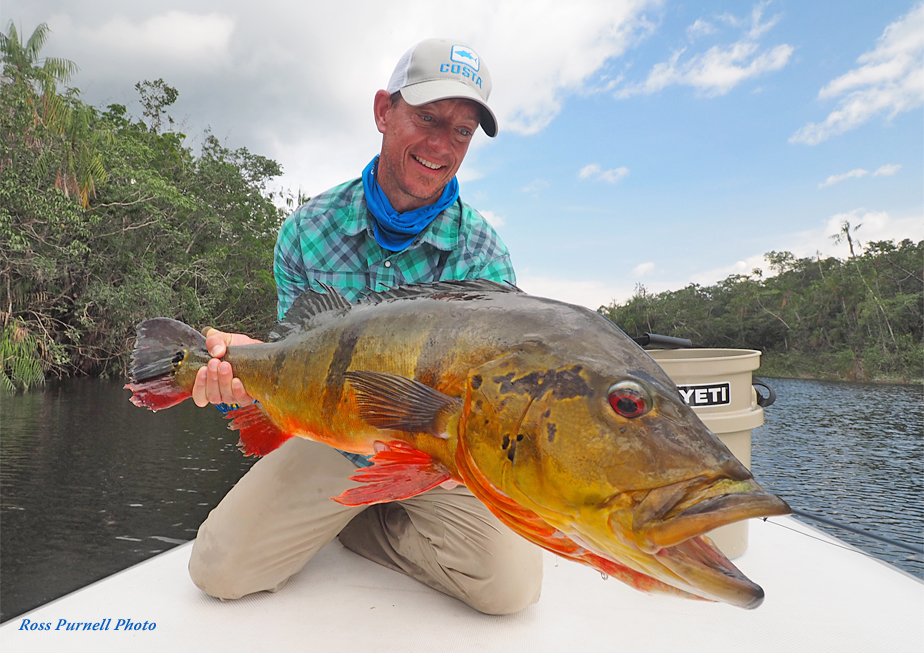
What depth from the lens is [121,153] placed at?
78.5ft

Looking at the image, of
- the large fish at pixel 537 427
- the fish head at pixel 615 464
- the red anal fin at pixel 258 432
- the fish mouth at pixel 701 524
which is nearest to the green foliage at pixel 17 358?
the red anal fin at pixel 258 432

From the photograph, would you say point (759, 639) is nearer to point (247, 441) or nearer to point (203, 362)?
point (247, 441)

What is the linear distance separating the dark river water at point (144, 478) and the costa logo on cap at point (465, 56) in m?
6.55

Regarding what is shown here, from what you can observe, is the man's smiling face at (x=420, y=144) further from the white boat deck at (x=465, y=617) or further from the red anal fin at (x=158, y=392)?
the white boat deck at (x=465, y=617)

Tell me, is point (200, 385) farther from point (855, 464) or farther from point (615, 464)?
point (855, 464)

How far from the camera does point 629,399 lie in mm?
1240

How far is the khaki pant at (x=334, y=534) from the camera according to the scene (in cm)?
251

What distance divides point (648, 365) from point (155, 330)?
6.64 ft

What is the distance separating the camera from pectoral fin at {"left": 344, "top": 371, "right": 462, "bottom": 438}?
1439 mm

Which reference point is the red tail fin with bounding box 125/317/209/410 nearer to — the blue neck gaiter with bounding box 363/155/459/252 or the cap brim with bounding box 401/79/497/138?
the blue neck gaiter with bounding box 363/155/459/252

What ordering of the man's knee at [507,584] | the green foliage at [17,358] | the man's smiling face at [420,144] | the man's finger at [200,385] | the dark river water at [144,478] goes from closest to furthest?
the man's finger at [200,385]
the man's knee at [507,584]
the man's smiling face at [420,144]
the dark river water at [144,478]
the green foliage at [17,358]

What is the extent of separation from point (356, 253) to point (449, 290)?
1438 mm

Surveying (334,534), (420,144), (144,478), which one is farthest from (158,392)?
(144,478)

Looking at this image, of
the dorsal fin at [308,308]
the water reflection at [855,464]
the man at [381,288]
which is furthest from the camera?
the water reflection at [855,464]
